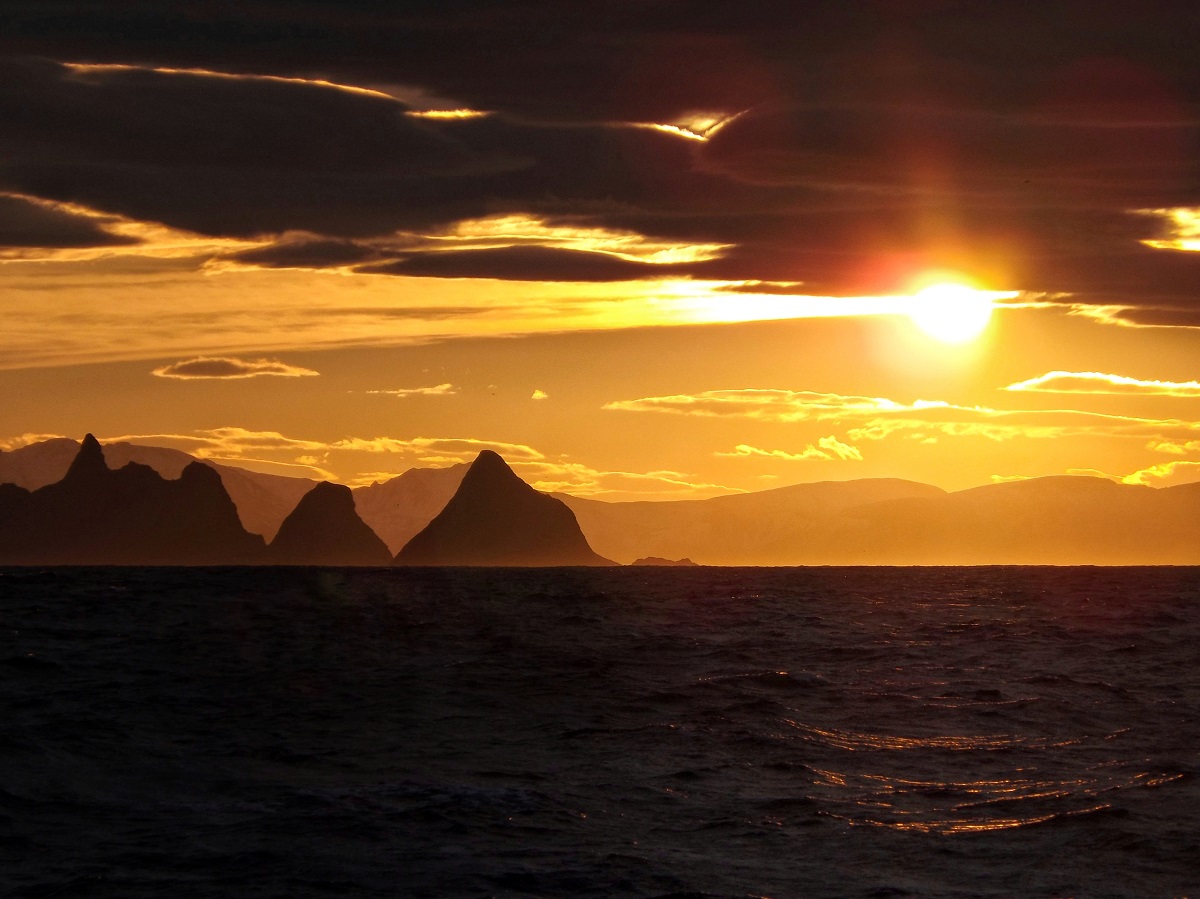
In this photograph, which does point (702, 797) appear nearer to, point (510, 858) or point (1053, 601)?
point (510, 858)

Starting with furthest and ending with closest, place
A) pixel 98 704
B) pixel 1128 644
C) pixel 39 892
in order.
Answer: pixel 1128 644
pixel 98 704
pixel 39 892

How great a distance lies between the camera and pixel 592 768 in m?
27.0

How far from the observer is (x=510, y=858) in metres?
19.8

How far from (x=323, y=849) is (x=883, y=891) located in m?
8.31

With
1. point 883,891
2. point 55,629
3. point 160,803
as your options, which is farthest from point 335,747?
point 55,629

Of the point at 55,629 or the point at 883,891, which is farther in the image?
the point at 55,629

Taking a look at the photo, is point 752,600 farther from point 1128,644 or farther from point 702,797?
point 702,797

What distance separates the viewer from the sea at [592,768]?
19.3 metres

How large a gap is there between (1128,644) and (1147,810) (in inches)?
1354

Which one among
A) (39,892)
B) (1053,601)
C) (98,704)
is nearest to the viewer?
(39,892)

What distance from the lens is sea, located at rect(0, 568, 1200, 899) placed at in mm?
19344

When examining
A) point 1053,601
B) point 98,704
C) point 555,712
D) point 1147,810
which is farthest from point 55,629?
point 1053,601

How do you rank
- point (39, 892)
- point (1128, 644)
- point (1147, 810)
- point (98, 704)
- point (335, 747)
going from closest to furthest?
point (39, 892) → point (1147, 810) → point (335, 747) → point (98, 704) → point (1128, 644)

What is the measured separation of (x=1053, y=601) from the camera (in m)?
97.5
